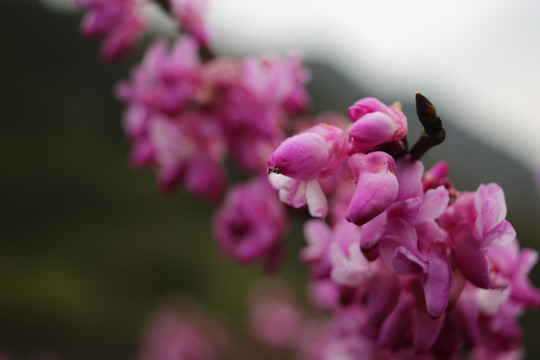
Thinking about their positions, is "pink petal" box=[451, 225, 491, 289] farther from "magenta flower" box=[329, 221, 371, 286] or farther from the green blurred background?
the green blurred background

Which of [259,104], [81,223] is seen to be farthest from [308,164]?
[81,223]

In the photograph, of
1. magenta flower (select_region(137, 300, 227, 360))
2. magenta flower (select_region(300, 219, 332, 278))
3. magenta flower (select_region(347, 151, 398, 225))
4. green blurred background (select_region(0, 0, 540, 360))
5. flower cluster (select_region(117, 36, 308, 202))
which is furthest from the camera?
green blurred background (select_region(0, 0, 540, 360))

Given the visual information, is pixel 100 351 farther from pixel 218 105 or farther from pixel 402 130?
pixel 402 130

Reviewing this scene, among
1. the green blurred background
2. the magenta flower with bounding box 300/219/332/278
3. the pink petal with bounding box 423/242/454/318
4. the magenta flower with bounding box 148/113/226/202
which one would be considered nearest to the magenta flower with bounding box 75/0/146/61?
the magenta flower with bounding box 148/113/226/202

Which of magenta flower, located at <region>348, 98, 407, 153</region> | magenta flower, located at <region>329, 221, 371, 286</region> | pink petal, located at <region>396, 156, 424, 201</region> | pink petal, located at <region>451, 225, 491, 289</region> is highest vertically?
magenta flower, located at <region>348, 98, 407, 153</region>

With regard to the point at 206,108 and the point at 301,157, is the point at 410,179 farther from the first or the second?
the point at 206,108

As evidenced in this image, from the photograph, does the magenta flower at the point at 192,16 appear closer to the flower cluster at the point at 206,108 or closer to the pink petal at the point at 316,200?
the flower cluster at the point at 206,108

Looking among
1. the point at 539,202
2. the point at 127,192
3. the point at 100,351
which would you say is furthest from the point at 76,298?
the point at 539,202
